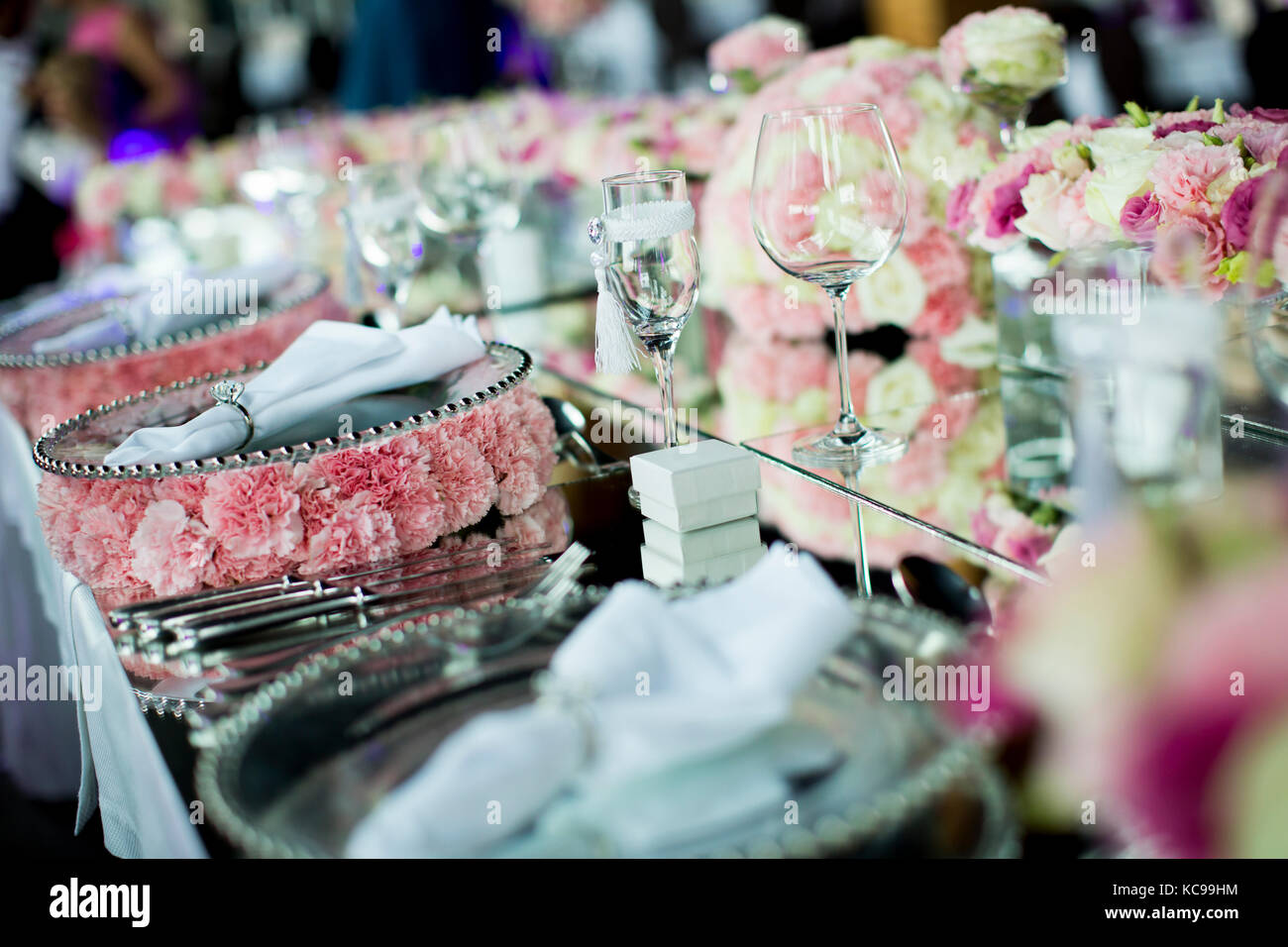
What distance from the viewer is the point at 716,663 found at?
1.87 ft

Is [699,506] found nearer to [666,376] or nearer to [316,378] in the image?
[666,376]

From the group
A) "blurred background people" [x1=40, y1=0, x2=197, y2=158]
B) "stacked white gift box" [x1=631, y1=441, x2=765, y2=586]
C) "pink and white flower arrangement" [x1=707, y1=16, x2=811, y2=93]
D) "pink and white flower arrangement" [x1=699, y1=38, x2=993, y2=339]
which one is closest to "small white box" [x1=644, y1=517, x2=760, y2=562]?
"stacked white gift box" [x1=631, y1=441, x2=765, y2=586]

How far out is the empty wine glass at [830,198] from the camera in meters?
1.03

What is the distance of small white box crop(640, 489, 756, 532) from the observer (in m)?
0.92

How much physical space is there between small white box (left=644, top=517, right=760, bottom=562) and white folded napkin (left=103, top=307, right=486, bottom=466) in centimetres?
29

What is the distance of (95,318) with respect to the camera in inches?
69.0

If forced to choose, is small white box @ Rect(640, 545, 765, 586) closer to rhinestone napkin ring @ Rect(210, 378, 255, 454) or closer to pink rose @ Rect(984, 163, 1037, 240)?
rhinestone napkin ring @ Rect(210, 378, 255, 454)

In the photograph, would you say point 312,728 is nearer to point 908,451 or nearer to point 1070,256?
point 908,451

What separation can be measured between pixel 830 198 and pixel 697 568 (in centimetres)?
36

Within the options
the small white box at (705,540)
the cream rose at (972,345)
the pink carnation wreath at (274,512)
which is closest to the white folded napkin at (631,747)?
the small white box at (705,540)

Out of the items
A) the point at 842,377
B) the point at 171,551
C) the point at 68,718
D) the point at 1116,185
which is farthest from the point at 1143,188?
the point at 68,718

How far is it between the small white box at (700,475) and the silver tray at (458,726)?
8.3 inches

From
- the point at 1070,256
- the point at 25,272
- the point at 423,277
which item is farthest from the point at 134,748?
the point at 25,272
